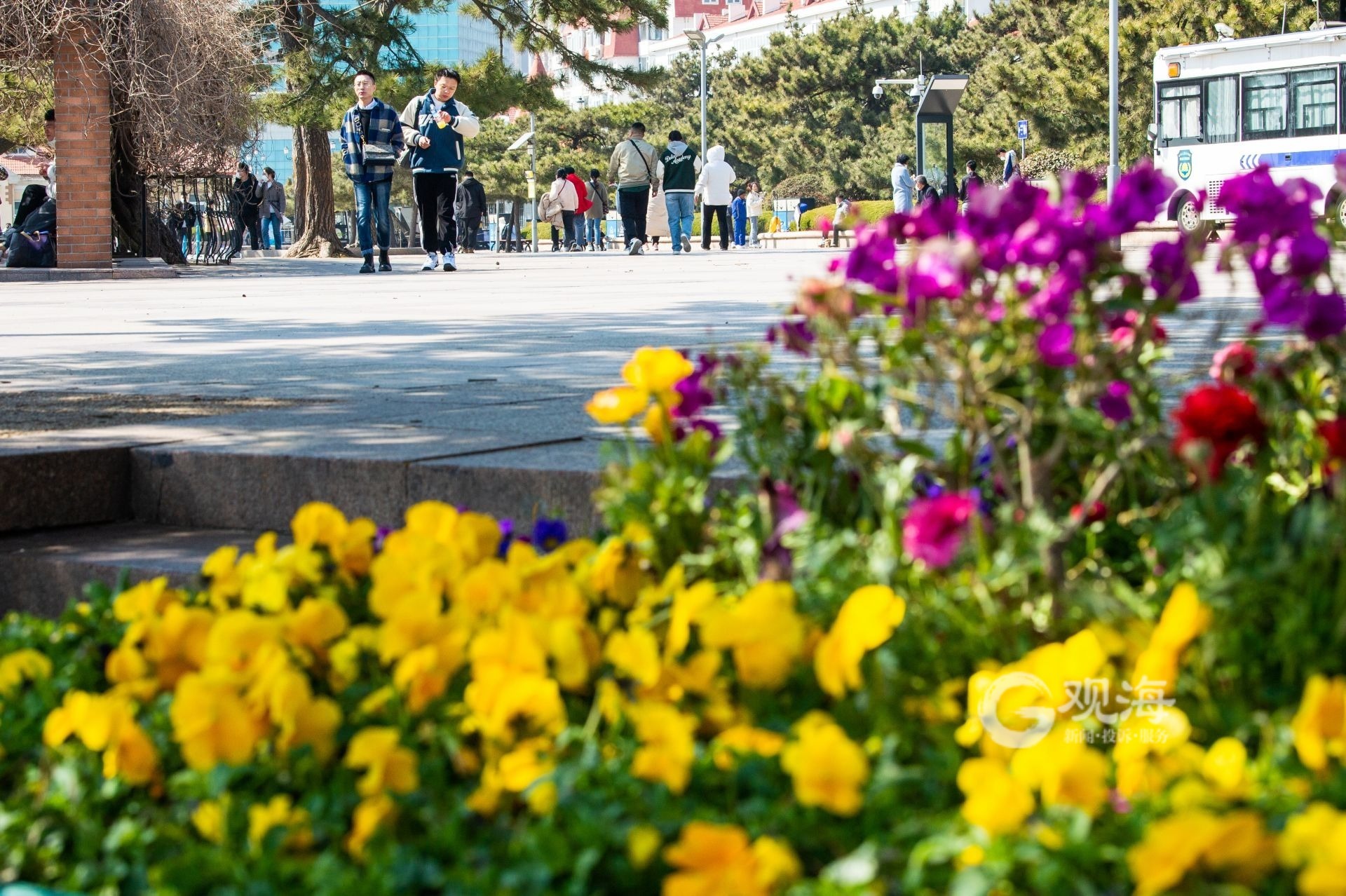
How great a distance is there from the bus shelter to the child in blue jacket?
425 centimetres

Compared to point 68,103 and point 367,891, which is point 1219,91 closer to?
point 68,103

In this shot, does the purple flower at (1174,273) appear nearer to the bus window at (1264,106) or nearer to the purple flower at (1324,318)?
the purple flower at (1324,318)

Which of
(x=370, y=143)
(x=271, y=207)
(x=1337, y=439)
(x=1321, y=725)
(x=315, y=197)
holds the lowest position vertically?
(x=1321, y=725)

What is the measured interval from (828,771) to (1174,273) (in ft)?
2.38

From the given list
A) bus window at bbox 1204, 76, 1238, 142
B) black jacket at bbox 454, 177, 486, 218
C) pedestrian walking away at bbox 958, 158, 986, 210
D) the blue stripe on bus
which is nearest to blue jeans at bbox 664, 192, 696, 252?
pedestrian walking away at bbox 958, 158, 986, 210

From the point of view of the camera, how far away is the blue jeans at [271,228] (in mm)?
36344

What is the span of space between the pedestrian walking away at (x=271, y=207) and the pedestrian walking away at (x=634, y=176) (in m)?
10.5

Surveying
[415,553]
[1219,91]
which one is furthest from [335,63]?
[415,553]

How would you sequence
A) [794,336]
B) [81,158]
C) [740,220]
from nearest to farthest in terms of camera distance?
[794,336] → [81,158] → [740,220]

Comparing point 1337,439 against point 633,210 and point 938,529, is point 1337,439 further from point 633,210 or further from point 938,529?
point 633,210

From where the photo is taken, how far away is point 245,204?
84.3 ft

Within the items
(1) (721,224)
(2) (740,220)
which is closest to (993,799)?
(1) (721,224)

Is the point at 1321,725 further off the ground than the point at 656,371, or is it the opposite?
the point at 656,371

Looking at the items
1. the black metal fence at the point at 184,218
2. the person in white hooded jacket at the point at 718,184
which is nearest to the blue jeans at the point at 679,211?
the person in white hooded jacket at the point at 718,184
